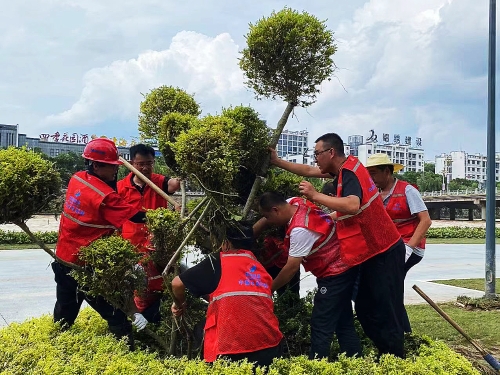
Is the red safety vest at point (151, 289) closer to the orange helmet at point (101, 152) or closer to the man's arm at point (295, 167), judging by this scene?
the orange helmet at point (101, 152)

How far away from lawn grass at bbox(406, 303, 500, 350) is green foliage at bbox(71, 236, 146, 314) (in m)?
3.39

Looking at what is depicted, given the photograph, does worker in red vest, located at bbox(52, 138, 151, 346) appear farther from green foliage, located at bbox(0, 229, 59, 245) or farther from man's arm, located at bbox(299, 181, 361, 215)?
green foliage, located at bbox(0, 229, 59, 245)

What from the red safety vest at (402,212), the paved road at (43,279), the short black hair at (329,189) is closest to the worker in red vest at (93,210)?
the short black hair at (329,189)

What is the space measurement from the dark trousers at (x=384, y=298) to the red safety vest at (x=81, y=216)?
1.74m

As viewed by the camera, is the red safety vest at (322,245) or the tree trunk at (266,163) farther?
the tree trunk at (266,163)

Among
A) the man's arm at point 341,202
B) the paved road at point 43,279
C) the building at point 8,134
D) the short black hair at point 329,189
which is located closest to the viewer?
the man's arm at point 341,202

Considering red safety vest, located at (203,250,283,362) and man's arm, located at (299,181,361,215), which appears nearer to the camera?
red safety vest, located at (203,250,283,362)

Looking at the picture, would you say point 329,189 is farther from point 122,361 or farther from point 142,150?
point 122,361

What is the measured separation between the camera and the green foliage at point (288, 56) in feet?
11.4

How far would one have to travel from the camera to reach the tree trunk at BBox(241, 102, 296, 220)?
3583 mm

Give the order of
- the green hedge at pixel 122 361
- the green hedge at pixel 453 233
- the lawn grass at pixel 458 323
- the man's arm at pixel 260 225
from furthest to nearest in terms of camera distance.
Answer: the green hedge at pixel 453 233
the lawn grass at pixel 458 323
the man's arm at pixel 260 225
the green hedge at pixel 122 361

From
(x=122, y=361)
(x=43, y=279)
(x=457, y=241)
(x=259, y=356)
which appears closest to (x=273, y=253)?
(x=259, y=356)

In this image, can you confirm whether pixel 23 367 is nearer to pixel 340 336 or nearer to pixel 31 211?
pixel 31 211

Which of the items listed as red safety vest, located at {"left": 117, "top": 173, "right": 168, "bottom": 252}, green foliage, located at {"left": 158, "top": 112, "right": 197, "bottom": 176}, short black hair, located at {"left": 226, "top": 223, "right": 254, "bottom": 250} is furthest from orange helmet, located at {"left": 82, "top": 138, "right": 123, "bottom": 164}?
short black hair, located at {"left": 226, "top": 223, "right": 254, "bottom": 250}
